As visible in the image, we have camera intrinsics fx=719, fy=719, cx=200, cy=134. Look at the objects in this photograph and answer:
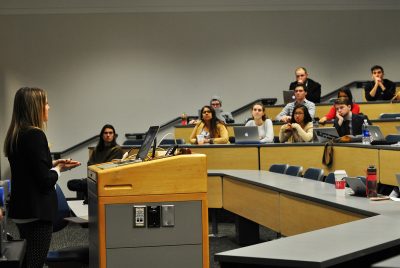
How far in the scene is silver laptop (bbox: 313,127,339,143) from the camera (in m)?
8.75

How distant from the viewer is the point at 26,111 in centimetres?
405

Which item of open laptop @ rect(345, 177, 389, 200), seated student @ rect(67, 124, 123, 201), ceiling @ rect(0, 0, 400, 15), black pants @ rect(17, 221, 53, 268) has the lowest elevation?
black pants @ rect(17, 221, 53, 268)

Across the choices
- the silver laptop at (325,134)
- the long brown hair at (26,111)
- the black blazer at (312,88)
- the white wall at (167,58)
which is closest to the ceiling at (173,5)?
the white wall at (167,58)

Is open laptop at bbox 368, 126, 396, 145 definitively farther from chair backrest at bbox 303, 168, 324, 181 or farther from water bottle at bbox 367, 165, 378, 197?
water bottle at bbox 367, 165, 378, 197

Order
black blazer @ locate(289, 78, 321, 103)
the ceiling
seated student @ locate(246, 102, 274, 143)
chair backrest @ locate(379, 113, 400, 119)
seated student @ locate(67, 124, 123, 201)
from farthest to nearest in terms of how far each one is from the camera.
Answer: the ceiling, black blazer @ locate(289, 78, 321, 103), chair backrest @ locate(379, 113, 400, 119), seated student @ locate(246, 102, 274, 143), seated student @ locate(67, 124, 123, 201)

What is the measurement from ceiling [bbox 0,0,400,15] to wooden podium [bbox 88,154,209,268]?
10.3 metres

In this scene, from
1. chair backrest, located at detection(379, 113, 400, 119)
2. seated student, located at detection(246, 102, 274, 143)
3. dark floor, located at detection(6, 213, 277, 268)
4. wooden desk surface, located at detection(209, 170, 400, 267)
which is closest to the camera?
wooden desk surface, located at detection(209, 170, 400, 267)

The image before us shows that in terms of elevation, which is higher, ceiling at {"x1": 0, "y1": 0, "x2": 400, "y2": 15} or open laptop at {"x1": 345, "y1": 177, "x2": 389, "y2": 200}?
ceiling at {"x1": 0, "y1": 0, "x2": 400, "y2": 15}

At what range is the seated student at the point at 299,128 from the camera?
9266 millimetres

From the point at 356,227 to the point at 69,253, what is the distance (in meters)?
2.11

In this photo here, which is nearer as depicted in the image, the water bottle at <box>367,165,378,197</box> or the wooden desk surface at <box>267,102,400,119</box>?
the water bottle at <box>367,165,378,197</box>

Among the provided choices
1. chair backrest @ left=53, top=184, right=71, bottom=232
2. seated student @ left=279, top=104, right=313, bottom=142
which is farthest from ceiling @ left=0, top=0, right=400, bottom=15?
chair backrest @ left=53, top=184, right=71, bottom=232

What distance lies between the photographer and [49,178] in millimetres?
4023

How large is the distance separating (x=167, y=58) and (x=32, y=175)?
10.3 metres
